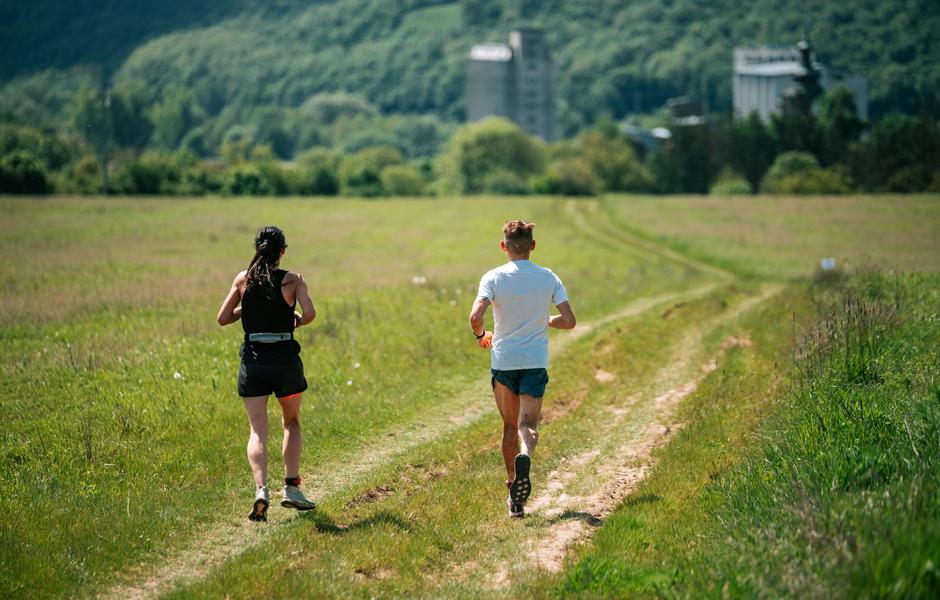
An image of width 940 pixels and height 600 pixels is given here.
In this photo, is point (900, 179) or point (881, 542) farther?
point (900, 179)

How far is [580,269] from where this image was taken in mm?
39219

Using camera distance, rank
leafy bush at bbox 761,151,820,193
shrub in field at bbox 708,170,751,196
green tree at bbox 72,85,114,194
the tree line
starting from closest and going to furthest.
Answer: the tree line
leafy bush at bbox 761,151,820,193
shrub in field at bbox 708,170,751,196
green tree at bbox 72,85,114,194

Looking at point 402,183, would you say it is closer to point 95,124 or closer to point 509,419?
point 95,124

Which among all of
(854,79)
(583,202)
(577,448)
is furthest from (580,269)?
(854,79)

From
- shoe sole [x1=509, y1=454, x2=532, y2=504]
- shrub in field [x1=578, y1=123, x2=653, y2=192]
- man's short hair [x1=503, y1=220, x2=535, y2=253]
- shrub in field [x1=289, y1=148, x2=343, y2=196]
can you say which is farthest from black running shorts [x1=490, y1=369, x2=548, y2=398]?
shrub in field [x1=578, y1=123, x2=653, y2=192]

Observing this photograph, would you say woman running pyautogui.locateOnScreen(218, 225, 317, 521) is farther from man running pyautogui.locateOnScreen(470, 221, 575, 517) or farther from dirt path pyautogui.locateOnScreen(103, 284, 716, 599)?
man running pyautogui.locateOnScreen(470, 221, 575, 517)

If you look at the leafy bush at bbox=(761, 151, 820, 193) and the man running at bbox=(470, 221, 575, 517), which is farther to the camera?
the leafy bush at bbox=(761, 151, 820, 193)

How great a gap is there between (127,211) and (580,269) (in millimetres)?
40982

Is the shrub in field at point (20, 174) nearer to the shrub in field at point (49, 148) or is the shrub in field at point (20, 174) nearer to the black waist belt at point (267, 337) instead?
the shrub in field at point (49, 148)

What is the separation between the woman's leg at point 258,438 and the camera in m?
10.2

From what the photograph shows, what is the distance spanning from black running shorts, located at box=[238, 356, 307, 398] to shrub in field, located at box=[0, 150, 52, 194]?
82937mm

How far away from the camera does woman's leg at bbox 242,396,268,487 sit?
10.2 m

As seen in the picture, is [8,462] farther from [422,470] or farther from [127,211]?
[127,211]

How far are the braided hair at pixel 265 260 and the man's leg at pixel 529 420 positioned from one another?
291cm
